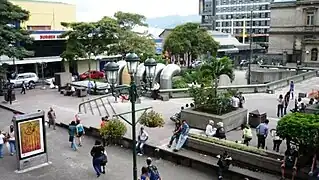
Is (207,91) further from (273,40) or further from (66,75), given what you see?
(273,40)

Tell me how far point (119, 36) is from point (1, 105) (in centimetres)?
1645

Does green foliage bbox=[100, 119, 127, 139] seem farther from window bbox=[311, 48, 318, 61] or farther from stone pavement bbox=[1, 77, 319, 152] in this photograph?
window bbox=[311, 48, 318, 61]

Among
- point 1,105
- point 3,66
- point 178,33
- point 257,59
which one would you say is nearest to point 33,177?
point 1,105

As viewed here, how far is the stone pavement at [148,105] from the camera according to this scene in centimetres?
1775

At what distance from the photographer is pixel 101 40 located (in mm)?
36531

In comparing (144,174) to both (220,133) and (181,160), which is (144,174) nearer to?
(181,160)

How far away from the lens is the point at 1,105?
→ 26750mm

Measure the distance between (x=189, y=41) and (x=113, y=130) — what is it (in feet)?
94.0

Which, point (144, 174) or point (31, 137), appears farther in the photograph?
point (31, 137)

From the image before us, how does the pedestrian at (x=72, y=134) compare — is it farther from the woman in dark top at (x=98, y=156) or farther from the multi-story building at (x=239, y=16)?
the multi-story building at (x=239, y=16)

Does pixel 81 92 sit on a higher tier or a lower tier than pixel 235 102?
lower

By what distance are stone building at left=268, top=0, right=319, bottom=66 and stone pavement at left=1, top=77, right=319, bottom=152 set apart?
69.5 ft

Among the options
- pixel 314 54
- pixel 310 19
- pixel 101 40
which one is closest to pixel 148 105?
pixel 101 40

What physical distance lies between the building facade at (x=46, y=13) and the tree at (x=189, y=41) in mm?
17880
